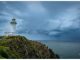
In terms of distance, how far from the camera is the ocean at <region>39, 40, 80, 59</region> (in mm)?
2727

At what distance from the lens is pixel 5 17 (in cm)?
277

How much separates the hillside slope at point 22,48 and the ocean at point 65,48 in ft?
0.17

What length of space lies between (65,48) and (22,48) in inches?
18.8

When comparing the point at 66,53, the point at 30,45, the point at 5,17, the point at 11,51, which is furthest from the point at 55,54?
the point at 5,17

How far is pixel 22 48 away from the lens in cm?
271

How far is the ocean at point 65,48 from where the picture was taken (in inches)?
107

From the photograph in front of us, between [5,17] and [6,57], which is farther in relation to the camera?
[5,17]

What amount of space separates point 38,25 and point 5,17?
380 millimetres

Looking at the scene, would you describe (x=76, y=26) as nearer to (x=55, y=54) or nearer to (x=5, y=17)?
(x=55, y=54)

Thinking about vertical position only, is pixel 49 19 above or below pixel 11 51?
above

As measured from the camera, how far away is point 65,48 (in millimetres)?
2752

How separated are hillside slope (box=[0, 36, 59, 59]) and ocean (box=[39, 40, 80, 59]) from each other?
51 mm

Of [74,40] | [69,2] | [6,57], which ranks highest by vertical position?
[69,2]

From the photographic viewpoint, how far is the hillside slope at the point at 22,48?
8.66ft
